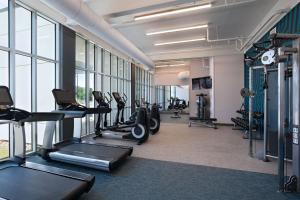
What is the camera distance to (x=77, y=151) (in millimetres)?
3660

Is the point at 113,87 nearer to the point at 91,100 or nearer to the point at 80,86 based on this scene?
the point at 91,100

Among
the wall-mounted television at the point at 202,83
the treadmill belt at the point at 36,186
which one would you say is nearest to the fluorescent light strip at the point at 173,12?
the treadmill belt at the point at 36,186

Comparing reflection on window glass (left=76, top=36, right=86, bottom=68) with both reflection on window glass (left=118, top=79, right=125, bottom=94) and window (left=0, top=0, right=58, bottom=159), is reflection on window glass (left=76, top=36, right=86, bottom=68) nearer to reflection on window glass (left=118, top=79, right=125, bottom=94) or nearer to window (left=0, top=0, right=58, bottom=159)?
window (left=0, top=0, right=58, bottom=159)

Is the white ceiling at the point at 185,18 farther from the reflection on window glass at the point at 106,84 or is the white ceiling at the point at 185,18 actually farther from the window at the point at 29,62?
the reflection on window glass at the point at 106,84

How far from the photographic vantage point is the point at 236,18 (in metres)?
5.52

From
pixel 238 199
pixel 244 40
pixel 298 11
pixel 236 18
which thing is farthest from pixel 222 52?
pixel 238 199

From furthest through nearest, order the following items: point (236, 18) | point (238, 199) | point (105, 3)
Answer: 1. point (236, 18)
2. point (105, 3)
3. point (238, 199)

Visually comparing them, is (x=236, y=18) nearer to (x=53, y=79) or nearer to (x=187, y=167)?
(x=187, y=167)

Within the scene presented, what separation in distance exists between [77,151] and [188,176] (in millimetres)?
2231

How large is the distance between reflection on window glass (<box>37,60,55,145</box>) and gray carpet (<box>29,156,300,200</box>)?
1775mm

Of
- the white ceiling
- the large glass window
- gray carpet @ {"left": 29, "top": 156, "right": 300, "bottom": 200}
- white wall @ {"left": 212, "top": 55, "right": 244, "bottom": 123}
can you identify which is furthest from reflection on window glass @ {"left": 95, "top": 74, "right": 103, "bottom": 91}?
white wall @ {"left": 212, "top": 55, "right": 244, "bottom": 123}

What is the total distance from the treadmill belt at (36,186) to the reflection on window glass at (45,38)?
3009 mm

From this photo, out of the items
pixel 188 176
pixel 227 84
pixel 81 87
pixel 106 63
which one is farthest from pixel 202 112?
pixel 188 176

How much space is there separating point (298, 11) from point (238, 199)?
4206 mm
